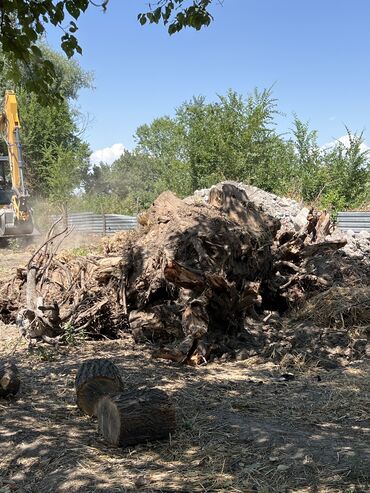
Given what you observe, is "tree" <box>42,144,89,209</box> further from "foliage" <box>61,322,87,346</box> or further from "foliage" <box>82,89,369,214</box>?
"foliage" <box>61,322,87,346</box>

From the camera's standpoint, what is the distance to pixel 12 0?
4.61m

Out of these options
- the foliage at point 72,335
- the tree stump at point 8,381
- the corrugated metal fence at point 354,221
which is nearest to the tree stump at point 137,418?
the tree stump at point 8,381

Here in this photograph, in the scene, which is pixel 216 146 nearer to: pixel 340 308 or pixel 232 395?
pixel 340 308

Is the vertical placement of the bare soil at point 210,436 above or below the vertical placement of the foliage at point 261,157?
below

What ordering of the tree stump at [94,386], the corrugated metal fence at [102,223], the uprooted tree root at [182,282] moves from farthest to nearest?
the corrugated metal fence at [102,223], the uprooted tree root at [182,282], the tree stump at [94,386]

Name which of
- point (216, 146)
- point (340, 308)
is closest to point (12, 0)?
point (340, 308)

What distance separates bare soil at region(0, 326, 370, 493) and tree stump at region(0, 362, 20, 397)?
0.28 feet

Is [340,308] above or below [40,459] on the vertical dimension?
above

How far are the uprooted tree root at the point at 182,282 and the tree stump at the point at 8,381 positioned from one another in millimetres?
1710

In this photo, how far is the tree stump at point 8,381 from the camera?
4.88 metres

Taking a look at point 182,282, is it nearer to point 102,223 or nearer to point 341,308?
point 341,308

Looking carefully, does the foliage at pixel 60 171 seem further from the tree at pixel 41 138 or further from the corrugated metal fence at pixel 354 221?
the corrugated metal fence at pixel 354 221

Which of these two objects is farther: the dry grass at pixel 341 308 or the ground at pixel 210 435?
the dry grass at pixel 341 308

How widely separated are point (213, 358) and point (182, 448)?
8.17 feet
